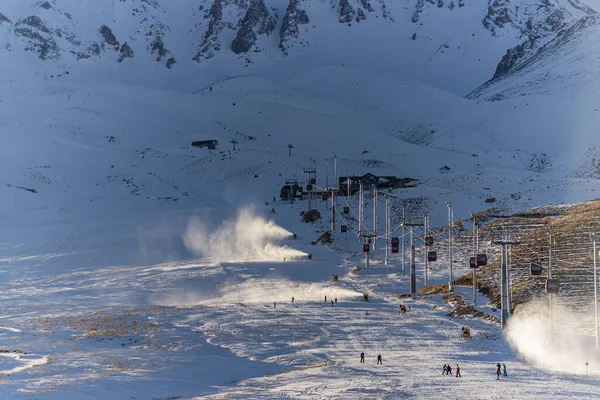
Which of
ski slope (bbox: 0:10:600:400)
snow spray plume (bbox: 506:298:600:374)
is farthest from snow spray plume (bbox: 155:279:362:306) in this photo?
snow spray plume (bbox: 506:298:600:374)

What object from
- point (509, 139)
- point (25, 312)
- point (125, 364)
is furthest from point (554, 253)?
point (509, 139)

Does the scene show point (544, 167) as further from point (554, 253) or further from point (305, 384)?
point (305, 384)

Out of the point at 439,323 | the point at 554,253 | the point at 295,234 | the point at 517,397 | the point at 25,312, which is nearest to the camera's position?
the point at 517,397

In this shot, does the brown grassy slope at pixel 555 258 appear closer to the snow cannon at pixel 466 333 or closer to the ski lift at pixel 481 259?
the ski lift at pixel 481 259

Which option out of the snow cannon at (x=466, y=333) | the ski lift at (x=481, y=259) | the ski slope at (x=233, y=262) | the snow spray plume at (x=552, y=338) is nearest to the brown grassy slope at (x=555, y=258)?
the snow spray plume at (x=552, y=338)

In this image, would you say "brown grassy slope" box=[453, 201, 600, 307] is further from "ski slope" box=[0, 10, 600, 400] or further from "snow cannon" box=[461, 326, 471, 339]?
"snow cannon" box=[461, 326, 471, 339]

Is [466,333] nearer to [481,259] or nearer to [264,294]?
[481,259]
